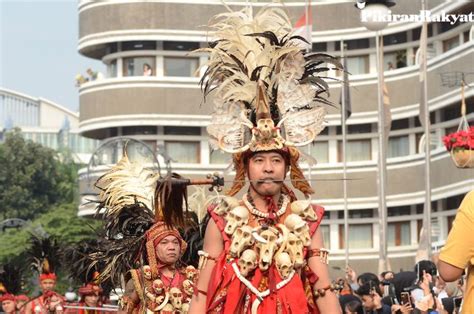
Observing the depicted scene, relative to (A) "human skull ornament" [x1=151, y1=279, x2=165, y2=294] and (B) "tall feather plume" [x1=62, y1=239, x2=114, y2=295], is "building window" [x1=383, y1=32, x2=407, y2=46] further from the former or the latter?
(A) "human skull ornament" [x1=151, y1=279, x2=165, y2=294]

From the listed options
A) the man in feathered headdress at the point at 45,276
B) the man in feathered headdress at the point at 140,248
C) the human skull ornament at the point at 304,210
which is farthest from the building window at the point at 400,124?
the human skull ornament at the point at 304,210

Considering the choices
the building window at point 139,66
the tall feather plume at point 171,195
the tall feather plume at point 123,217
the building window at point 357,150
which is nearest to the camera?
the tall feather plume at point 171,195

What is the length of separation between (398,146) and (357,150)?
7.11ft

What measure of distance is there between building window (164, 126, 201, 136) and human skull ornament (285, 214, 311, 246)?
49773 millimetres

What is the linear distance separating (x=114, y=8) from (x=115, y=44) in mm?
1402

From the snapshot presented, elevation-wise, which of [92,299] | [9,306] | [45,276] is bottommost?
[9,306]

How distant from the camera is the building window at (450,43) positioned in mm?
53156

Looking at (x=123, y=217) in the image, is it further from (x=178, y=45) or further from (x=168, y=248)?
(x=178, y=45)

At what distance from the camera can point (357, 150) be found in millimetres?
59812

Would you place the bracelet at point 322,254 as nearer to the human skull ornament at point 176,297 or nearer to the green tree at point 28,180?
the human skull ornament at point 176,297

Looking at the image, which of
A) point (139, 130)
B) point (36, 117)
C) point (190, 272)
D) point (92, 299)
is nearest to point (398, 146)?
point (139, 130)

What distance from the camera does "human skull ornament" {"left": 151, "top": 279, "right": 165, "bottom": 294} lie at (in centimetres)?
1484

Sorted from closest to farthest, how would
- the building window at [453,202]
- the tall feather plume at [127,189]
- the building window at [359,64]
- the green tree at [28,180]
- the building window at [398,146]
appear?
1. the tall feather plume at [127,189]
2. the building window at [453,202]
3. the building window at [398,146]
4. the building window at [359,64]
5. the green tree at [28,180]

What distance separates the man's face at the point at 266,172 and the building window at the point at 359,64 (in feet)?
158
